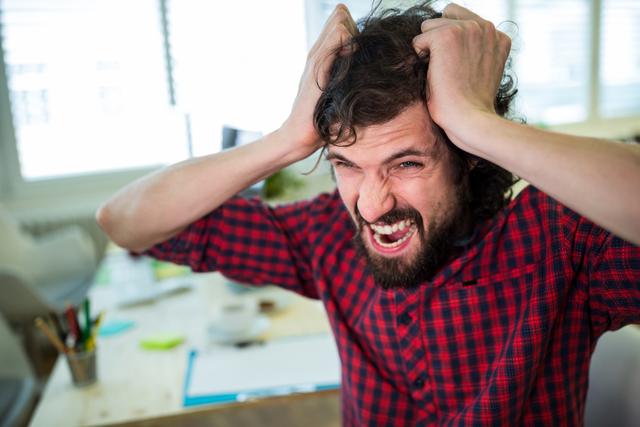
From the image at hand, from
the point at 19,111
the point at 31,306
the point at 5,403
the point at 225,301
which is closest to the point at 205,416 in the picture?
the point at 225,301

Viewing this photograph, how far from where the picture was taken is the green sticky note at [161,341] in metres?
1.43

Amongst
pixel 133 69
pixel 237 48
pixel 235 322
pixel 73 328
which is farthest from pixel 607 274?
pixel 133 69

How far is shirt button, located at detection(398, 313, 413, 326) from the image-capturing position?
1.02m

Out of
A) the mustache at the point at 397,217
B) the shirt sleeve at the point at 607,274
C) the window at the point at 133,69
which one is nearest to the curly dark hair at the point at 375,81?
the mustache at the point at 397,217

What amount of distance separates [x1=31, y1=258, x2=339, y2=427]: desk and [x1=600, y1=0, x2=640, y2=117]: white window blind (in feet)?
13.4

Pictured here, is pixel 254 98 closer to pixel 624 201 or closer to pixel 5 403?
pixel 5 403

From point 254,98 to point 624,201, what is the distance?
10.4 ft

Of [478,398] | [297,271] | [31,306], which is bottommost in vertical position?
[31,306]

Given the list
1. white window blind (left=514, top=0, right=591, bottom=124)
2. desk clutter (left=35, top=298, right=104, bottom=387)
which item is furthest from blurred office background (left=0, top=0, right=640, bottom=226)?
desk clutter (left=35, top=298, right=104, bottom=387)

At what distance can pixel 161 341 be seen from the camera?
4.74 feet

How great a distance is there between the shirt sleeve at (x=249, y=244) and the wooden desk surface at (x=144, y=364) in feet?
0.89

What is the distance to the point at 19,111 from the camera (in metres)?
3.55

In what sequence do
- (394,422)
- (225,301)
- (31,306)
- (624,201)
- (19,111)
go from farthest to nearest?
(19,111) < (31,306) < (225,301) < (394,422) < (624,201)

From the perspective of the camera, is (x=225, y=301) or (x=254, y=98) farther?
(x=254, y=98)
